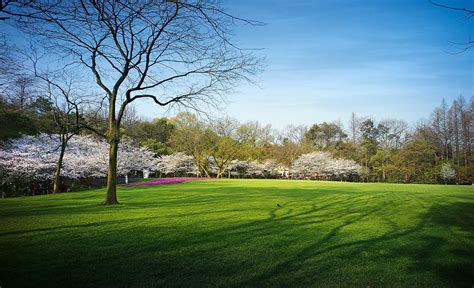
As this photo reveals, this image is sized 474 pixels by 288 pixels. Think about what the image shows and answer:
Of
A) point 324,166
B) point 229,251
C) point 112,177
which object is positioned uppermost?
point 324,166

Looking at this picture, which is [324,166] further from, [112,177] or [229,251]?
[229,251]

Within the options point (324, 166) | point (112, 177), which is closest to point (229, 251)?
point (112, 177)

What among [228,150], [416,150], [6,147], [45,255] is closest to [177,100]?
[45,255]

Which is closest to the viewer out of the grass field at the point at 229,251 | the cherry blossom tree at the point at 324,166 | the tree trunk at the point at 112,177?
the grass field at the point at 229,251

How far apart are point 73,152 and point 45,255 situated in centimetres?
2682

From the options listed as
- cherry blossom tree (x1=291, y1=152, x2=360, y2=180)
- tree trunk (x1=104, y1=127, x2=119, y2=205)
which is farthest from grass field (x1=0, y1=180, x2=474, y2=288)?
cherry blossom tree (x1=291, y1=152, x2=360, y2=180)

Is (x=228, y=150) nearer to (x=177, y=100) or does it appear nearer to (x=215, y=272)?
(x=177, y=100)

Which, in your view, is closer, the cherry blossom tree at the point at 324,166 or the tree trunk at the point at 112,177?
the tree trunk at the point at 112,177

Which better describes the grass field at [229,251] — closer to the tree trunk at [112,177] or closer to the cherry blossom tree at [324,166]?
the tree trunk at [112,177]

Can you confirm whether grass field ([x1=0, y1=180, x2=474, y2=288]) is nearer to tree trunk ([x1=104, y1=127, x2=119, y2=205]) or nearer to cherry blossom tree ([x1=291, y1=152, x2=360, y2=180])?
tree trunk ([x1=104, y1=127, x2=119, y2=205])

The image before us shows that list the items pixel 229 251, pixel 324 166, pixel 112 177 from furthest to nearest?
pixel 324 166 < pixel 112 177 < pixel 229 251

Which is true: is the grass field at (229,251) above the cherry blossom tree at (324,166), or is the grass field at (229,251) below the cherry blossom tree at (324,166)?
below

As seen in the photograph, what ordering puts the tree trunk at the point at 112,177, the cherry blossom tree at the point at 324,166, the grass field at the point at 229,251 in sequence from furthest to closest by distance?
1. the cherry blossom tree at the point at 324,166
2. the tree trunk at the point at 112,177
3. the grass field at the point at 229,251

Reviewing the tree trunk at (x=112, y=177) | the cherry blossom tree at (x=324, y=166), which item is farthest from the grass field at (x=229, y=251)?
the cherry blossom tree at (x=324, y=166)
